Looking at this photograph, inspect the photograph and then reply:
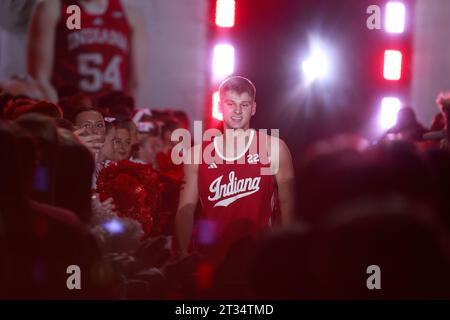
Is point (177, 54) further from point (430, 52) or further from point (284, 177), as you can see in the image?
point (284, 177)

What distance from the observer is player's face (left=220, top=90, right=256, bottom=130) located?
117 inches

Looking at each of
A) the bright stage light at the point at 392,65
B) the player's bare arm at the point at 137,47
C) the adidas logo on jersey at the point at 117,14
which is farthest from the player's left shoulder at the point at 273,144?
the adidas logo on jersey at the point at 117,14

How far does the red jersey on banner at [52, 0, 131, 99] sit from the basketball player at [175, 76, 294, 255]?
154 inches

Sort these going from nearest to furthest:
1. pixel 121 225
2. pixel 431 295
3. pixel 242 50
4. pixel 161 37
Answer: pixel 431 295
pixel 121 225
pixel 242 50
pixel 161 37

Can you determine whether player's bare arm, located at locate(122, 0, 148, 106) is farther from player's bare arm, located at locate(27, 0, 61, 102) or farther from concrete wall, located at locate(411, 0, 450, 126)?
concrete wall, located at locate(411, 0, 450, 126)

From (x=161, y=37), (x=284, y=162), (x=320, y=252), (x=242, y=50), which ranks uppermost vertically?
(x=161, y=37)

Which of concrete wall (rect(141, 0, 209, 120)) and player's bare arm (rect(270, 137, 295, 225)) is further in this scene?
concrete wall (rect(141, 0, 209, 120))

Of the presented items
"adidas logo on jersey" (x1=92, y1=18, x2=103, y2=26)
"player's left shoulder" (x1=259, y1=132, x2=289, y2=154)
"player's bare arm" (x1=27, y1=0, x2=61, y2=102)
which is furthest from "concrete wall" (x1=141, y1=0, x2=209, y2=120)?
"player's left shoulder" (x1=259, y1=132, x2=289, y2=154)

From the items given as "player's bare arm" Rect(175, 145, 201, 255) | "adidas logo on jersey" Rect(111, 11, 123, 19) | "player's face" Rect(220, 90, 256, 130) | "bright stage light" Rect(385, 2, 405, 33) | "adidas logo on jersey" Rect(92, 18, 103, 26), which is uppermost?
"adidas logo on jersey" Rect(111, 11, 123, 19)

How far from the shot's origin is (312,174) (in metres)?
1.51

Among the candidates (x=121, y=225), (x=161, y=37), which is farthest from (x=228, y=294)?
(x=161, y=37)

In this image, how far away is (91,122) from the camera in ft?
11.1
